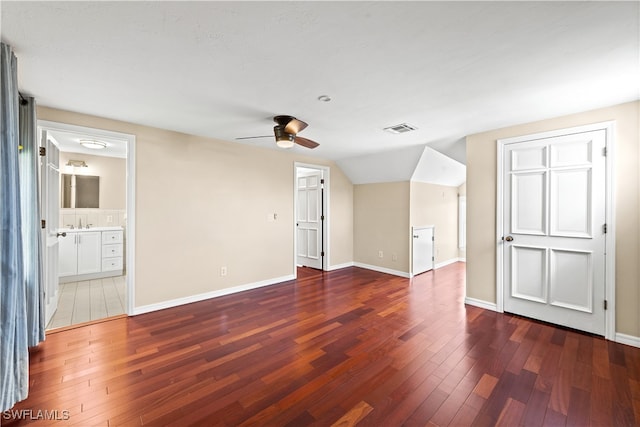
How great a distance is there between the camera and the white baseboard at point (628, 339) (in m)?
2.45

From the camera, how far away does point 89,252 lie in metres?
4.66

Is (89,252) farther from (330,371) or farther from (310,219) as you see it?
(330,371)

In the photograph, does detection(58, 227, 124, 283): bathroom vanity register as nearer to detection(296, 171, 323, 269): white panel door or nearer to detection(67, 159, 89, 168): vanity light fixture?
detection(67, 159, 89, 168): vanity light fixture

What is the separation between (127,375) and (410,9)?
3105 millimetres

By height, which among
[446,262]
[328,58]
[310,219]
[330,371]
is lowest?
[330,371]

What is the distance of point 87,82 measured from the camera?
6.97 feet

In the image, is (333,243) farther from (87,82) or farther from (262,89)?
(87,82)

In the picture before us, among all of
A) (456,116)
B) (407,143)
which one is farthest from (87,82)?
(407,143)

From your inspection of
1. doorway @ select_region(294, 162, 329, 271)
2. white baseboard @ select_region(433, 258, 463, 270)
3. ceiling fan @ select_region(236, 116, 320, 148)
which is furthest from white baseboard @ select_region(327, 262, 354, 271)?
ceiling fan @ select_region(236, 116, 320, 148)

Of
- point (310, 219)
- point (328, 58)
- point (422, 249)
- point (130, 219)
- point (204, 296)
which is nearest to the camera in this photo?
point (328, 58)

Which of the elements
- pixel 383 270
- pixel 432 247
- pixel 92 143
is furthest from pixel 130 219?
pixel 432 247

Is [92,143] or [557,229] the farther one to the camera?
[92,143]

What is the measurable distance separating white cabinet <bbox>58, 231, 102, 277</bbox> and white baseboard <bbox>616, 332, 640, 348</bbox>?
7276 mm

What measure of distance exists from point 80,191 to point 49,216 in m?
2.57
